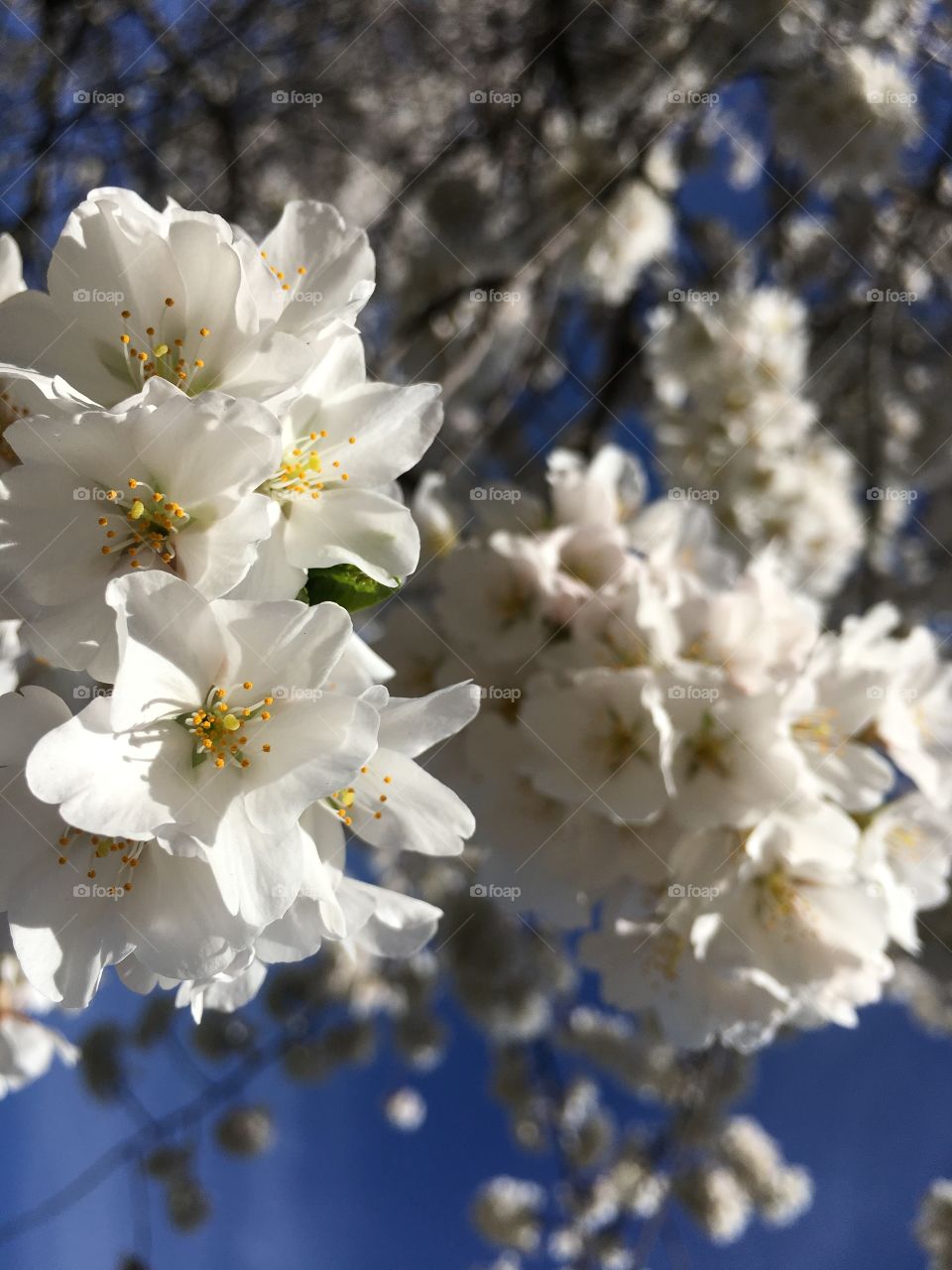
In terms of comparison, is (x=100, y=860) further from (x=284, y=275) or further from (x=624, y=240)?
(x=624, y=240)

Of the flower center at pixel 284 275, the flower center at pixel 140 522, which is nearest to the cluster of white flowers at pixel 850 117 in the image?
the flower center at pixel 284 275

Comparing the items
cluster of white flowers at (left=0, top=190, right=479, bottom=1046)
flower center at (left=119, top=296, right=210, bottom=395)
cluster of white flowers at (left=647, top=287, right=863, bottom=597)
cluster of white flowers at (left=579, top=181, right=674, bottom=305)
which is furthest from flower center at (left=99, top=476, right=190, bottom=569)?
cluster of white flowers at (left=579, top=181, right=674, bottom=305)

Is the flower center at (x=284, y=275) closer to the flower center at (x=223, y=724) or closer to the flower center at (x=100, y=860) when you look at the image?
the flower center at (x=223, y=724)

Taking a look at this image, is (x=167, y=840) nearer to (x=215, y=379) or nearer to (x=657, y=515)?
(x=215, y=379)

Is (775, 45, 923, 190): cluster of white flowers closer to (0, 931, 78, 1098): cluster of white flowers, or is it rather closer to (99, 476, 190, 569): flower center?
(99, 476, 190, 569): flower center

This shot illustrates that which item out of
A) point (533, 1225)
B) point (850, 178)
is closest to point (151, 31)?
point (850, 178)

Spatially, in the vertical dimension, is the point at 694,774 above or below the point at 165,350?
below

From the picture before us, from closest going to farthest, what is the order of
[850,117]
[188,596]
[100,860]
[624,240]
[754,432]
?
[188,596] → [100,860] → [754,432] → [850,117] → [624,240]

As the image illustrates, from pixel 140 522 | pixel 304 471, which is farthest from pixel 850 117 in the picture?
pixel 140 522
